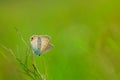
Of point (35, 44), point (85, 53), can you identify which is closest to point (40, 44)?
point (35, 44)

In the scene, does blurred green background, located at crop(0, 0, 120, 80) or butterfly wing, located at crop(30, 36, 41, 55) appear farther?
blurred green background, located at crop(0, 0, 120, 80)

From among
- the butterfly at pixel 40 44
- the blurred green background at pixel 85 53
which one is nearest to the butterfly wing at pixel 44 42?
the butterfly at pixel 40 44

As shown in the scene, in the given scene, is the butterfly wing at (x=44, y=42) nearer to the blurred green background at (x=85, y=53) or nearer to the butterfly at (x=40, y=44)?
the butterfly at (x=40, y=44)

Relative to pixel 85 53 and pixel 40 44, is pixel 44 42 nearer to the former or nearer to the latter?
pixel 40 44

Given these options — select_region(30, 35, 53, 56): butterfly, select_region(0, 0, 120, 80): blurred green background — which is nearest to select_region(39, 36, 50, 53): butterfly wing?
select_region(30, 35, 53, 56): butterfly

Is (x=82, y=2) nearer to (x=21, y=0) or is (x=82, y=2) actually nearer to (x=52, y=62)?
(x=52, y=62)

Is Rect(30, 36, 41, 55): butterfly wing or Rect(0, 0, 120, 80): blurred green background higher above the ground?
Rect(0, 0, 120, 80): blurred green background

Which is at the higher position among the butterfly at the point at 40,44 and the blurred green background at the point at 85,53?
the blurred green background at the point at 85,53

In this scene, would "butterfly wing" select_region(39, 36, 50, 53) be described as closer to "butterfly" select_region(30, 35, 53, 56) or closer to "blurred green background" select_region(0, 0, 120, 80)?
"butterfly" select_region(30, 35, 53, 56)

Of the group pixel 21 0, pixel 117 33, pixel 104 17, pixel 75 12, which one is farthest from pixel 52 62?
pixel 21 0
